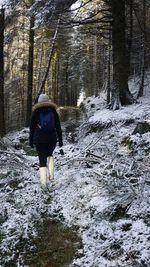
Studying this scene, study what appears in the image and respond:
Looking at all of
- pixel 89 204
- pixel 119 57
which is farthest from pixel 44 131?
pixel 119 57

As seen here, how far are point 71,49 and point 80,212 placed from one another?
122ft

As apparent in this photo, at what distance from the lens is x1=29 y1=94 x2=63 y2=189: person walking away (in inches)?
350

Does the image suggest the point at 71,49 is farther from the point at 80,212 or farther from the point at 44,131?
the point at 80,212

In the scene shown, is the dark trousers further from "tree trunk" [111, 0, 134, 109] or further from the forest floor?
"tree trunk" [111, 0, 134, 109]

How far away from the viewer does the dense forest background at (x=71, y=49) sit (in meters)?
17.5

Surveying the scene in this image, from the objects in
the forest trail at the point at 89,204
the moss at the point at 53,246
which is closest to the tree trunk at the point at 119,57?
the forest trail at the point at 89,204

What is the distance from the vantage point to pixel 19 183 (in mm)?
9312

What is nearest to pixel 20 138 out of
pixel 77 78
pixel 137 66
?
pixel 137 66

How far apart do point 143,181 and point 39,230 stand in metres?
2.09

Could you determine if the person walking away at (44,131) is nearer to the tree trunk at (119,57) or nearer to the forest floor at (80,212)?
the forest floor at (80,212)

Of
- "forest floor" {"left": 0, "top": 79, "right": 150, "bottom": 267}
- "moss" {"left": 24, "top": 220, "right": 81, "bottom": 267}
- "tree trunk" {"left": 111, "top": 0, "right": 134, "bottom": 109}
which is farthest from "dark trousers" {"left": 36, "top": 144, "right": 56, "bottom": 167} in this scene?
"tree trunk" {"left": 111, "top": 0, "right": 134, "bottom": 109}

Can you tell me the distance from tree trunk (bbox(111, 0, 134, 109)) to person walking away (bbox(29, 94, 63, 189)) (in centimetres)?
850

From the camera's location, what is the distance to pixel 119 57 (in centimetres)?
1745

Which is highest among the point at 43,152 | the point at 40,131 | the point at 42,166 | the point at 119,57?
the point at 119,57
